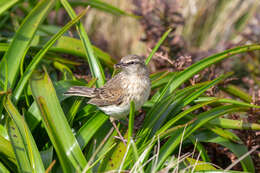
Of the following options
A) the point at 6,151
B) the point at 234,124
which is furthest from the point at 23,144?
the point at 234,124

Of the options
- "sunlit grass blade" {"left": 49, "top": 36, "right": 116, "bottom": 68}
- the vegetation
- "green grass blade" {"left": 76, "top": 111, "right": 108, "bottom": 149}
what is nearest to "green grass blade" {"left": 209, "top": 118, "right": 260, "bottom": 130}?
the vegetation

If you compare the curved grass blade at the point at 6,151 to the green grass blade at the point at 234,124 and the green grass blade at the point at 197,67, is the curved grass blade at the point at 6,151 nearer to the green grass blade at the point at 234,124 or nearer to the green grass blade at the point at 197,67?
the green grass blade at the point at 197,67

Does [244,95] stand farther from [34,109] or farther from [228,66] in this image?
[34,109]

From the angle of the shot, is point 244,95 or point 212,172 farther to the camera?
point 244,95

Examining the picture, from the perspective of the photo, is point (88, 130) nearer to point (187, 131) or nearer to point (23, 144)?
point (23, 144)

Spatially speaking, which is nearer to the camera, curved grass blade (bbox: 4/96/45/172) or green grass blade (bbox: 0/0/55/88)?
curved grass blade (bbox: 4/96/45/172)

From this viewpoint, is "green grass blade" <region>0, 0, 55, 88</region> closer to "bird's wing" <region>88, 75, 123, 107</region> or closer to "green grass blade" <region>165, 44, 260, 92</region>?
"bird's wing" <region>88, 75, 123, 107</region>

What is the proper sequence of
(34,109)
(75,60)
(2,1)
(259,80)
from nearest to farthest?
(34,109), (2,1), (75,60), (259,80)

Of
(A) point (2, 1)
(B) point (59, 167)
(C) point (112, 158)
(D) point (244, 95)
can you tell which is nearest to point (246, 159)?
(D) point (244, 95)
